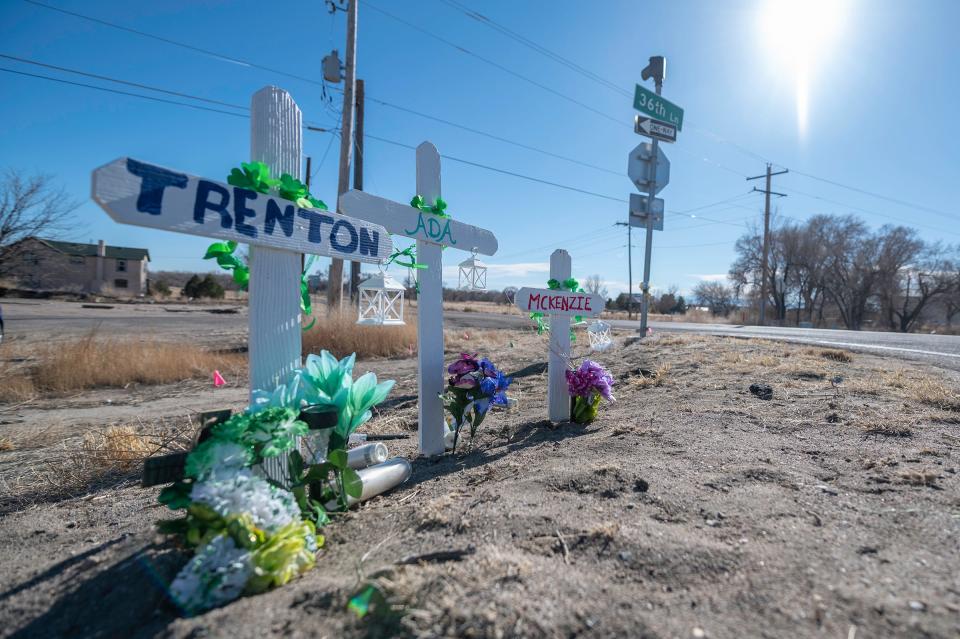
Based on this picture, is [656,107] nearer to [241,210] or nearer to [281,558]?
[241,210]

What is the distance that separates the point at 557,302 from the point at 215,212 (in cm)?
277

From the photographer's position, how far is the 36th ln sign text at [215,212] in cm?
175

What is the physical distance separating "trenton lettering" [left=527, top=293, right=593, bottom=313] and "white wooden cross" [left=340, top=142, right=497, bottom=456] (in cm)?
90

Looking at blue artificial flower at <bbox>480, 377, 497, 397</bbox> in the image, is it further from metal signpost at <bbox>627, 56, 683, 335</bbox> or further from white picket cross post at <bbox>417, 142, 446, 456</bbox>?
metal signpost at <bbox>627, 56, 683, 335</bbox>

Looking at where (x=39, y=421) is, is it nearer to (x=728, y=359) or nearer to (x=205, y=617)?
(x=205, y=617)

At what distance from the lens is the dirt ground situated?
131cm

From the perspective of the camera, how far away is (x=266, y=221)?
2205mm

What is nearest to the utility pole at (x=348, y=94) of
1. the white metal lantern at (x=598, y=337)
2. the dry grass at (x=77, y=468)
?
the white metal lantern at (x=598, y=337)

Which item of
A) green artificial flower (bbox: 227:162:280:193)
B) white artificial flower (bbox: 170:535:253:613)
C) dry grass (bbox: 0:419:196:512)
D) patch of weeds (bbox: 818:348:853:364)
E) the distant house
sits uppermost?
the distant house

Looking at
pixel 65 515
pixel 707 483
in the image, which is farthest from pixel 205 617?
pixel 707 483

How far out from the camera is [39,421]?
17.9ft

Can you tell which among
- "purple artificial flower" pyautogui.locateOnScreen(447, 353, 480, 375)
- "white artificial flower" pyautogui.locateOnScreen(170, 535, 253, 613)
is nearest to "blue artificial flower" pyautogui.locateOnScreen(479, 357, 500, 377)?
"purple artificial flower" pyautogui.locateOnScreen(447, 353, 480, 375)

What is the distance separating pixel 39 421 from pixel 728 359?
8.12 meters

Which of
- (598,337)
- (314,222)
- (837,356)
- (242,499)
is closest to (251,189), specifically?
(314,222)
